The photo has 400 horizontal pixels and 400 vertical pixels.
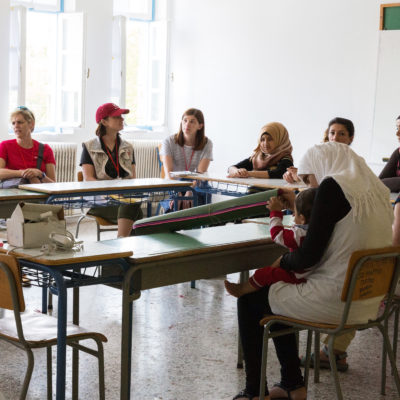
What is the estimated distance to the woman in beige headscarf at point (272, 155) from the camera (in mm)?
5496

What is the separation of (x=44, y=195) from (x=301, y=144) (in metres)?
3.99

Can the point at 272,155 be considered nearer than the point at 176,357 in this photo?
No

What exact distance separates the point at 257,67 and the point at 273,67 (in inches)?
9.3

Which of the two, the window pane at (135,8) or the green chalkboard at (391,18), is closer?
the green chalkboard at (391,18)

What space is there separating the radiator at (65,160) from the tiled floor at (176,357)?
3.05m

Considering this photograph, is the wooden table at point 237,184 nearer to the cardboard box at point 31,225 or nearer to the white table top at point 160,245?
the white table top at point 160,245

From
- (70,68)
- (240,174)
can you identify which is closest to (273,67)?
(70,68)

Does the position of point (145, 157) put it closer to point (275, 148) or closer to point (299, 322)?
point (275, 148)

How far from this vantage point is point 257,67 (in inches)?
320

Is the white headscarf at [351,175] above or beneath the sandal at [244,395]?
above

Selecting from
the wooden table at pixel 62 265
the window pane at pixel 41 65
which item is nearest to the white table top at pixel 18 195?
the wooden table at pixel 62 265

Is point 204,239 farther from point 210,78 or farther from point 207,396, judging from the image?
point 210,78

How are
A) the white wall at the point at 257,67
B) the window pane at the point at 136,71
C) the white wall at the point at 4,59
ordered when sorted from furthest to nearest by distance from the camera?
the window pane at the point at 136,71 → the white wall at the point at 257,67 → the white wall at the point at 4,59

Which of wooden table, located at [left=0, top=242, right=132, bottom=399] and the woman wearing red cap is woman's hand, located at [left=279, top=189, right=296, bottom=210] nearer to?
wooden table, located at [left=0, top=242, right=132, bottom=399]
